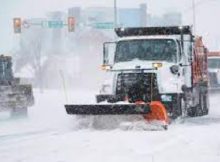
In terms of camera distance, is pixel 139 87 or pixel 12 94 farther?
pixel 12 94

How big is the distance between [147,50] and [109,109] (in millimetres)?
2753

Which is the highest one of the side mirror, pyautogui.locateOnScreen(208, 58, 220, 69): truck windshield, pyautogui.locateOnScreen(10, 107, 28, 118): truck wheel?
the side mirror

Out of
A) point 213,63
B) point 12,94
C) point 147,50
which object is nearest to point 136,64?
point 147,50

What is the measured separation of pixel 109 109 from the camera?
13.8m

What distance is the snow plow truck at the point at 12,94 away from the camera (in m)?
19.9

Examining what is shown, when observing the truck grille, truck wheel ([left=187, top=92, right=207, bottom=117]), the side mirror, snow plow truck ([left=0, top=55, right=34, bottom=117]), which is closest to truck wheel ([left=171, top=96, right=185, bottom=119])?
the truck grille

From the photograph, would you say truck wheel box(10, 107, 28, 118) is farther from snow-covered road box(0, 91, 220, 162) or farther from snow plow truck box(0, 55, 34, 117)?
snow-covered road box(0, 91, 220, 162)

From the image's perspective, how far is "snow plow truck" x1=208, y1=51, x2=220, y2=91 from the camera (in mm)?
28047

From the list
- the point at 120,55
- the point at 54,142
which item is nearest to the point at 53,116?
the point at 120,55

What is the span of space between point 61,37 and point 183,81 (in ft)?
303

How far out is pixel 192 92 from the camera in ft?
54.2

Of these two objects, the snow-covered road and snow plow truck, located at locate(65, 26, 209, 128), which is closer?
the snow-covered road

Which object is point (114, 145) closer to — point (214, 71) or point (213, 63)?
point (214, 71)

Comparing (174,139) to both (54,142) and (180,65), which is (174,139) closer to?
(54,142)
